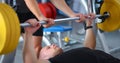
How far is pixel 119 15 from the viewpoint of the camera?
251 centimetres

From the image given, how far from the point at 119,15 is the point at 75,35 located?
2.36 meters

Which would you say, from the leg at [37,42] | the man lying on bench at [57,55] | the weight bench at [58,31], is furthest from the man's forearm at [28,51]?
the weight bench at [58,31]

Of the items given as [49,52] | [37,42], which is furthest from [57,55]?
[37,42]

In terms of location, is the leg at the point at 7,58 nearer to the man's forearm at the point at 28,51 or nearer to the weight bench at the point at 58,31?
the man's forearm at the point at 28,51

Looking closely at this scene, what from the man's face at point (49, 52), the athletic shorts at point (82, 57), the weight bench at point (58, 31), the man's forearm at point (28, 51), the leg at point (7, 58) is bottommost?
the weight bench at point (58, 31)

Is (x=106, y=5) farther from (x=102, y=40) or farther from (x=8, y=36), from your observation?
(x=8, y=36)

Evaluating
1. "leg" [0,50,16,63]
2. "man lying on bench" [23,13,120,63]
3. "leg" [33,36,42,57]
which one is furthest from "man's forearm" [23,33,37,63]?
"leg" [33,36,42,57]

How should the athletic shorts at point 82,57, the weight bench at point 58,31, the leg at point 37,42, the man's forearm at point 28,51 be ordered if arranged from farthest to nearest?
the weight bench at point 58,31
the leg at point 37,42
the athletic shorts at point 82,57
the man's forearm at point 28,51

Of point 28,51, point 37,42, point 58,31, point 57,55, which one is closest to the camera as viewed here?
point 28,51

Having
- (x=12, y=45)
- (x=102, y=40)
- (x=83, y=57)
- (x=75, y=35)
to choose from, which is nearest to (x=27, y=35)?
(x=12, y=45)

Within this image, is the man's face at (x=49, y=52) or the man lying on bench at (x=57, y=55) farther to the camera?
the man's face at (x=49, y=52)

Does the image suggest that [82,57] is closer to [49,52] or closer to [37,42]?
[49,52]

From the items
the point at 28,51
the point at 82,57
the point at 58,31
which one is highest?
the point at 28,51

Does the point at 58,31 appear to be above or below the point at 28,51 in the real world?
below
